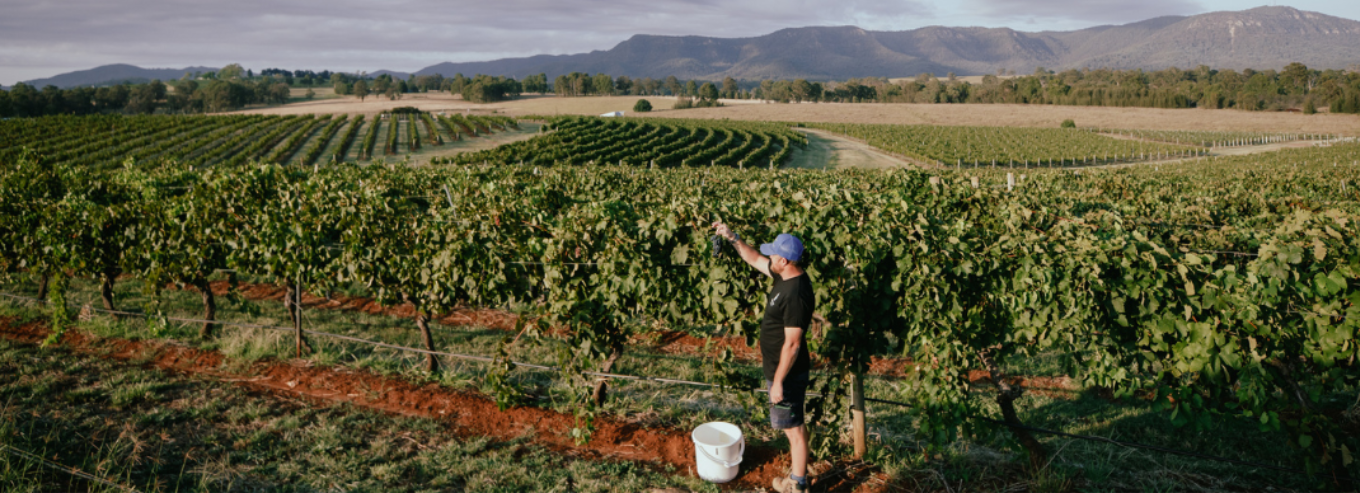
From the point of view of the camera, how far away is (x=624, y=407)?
610cm

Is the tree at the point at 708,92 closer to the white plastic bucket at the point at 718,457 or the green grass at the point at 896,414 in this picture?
the green grass at the point at 896,414

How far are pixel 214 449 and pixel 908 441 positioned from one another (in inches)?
216

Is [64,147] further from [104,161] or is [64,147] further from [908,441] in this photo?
[908,441]

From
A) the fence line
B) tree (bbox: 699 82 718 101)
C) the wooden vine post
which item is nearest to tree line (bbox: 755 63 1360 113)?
tree (bbox: 699 82 718 101)

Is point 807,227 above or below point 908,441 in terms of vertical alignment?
above

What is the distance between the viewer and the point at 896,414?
6.21m

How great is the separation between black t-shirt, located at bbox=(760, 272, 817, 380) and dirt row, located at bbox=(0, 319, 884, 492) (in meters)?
1.04

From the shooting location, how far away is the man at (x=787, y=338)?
4.00m

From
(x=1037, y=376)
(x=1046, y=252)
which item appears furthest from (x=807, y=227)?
(x=1037, y=376)

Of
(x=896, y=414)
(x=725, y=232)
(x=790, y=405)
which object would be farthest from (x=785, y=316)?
(x=896, y=414)

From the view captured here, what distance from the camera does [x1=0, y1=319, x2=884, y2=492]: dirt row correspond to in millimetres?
4969

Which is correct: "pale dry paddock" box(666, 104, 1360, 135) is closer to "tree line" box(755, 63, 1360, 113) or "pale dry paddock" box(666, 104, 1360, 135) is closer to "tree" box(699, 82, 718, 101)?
"tree line" box(755, 63, 1360, 113)

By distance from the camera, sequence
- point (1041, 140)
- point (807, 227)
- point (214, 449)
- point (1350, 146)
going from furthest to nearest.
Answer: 1. point (1041, 140)
2. point (1350, 146)
3. point (214, 449)
4. point (807, 227)

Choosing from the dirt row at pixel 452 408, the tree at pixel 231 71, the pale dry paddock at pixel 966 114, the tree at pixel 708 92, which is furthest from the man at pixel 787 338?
the tree at pixel 231 71
